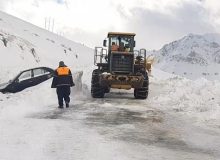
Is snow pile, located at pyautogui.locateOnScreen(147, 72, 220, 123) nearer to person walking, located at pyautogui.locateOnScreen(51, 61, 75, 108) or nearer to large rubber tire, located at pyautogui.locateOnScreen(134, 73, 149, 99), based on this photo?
large rubber tire, located at pyautogui.locateOnScreen(134, 73, 149, 99)

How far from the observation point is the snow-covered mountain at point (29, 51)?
5192 cm

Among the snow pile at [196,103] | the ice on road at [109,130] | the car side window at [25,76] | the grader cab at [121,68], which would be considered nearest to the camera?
the ice on road at [109,130]

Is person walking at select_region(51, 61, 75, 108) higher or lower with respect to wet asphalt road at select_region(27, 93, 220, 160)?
higher

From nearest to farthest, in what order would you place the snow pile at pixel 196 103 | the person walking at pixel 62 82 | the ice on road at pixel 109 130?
the ice on road at pixel 109 130
the snow pile at pixel 196 103
the person walking at pixel 62 82

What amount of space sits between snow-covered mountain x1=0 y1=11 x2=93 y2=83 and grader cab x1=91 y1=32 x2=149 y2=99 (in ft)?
62.6

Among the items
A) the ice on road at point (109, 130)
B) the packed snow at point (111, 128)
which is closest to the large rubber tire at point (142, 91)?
the packed snow at point (111, 128)

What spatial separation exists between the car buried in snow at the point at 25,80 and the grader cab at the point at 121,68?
332 cm

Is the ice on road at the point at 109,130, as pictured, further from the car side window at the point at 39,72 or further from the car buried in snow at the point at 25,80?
the car side window at the point at 39,72

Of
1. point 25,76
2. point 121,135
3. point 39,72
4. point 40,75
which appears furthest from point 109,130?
point 39,72

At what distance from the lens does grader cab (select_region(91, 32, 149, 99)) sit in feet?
68.6

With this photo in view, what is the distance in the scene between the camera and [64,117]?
44.5ft

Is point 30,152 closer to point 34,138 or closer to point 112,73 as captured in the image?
point 34,138

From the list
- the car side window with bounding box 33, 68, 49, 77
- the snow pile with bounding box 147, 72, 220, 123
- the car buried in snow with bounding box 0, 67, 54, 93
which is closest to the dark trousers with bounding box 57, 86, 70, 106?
the snow pile with bounding box 147, 72, 220, 123

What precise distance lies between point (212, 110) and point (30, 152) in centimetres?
749
